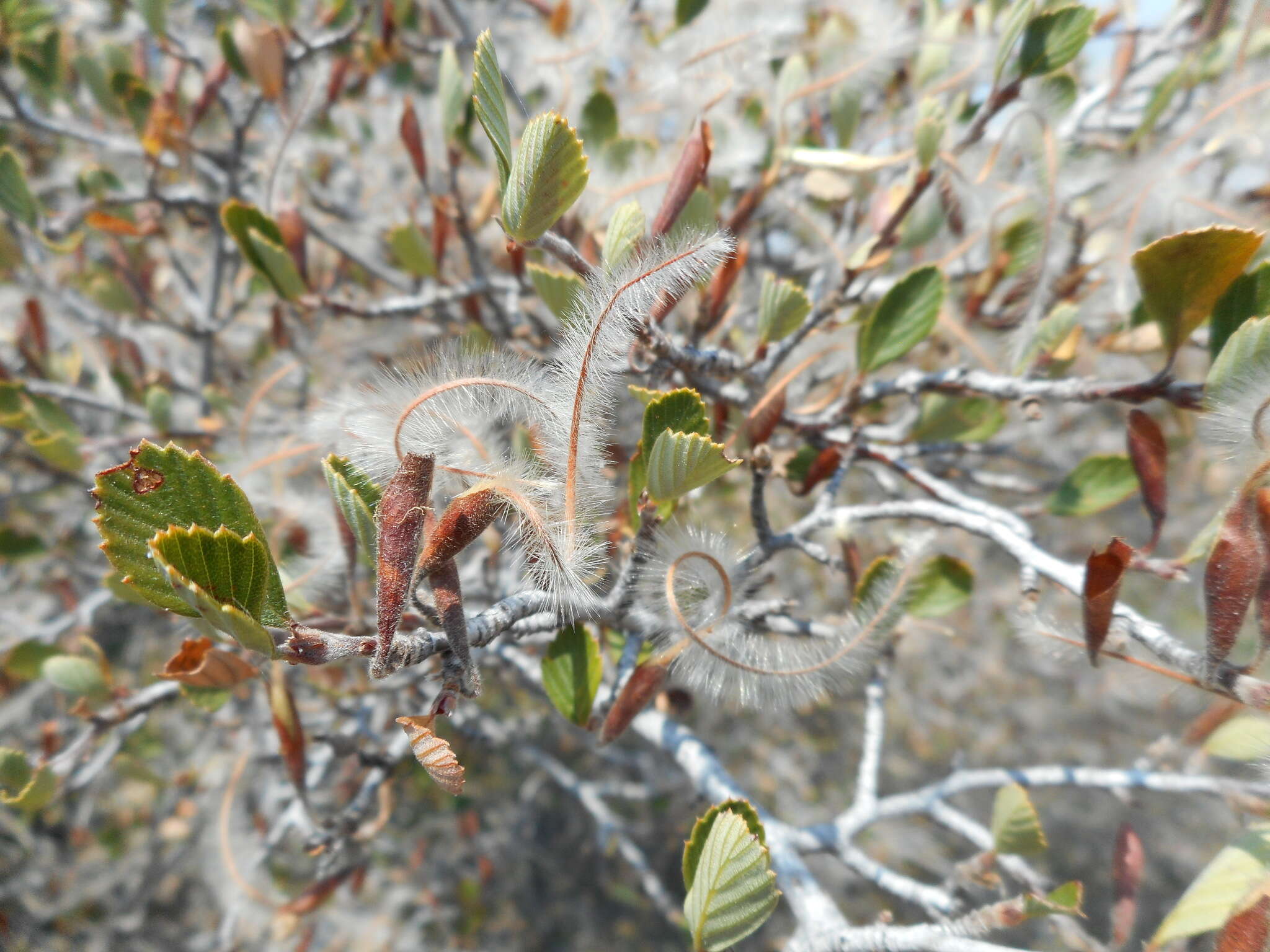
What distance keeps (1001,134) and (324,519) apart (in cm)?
149

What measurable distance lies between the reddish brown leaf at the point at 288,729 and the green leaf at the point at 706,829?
63 centimetres

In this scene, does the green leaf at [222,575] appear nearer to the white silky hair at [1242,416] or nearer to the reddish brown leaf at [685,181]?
the reddish brown leaf at [685,181]

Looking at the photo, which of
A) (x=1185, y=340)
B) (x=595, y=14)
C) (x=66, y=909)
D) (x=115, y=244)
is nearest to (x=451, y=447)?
(x=1185, y=340)

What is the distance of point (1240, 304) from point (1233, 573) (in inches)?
16.0

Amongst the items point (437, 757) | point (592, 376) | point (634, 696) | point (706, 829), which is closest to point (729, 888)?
point (706, 829)

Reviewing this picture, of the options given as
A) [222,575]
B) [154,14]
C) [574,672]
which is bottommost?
[574,672]

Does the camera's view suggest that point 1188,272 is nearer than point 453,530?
No

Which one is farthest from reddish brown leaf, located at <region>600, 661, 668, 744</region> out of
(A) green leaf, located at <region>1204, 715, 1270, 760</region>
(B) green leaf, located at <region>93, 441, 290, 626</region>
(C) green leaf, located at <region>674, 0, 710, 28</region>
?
(C) green leaf, located at <region>674, 0, 710, 28</region>

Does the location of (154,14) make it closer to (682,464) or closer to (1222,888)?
(682,464)

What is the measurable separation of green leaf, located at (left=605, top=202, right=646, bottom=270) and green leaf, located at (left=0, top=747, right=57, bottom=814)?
1.12 m

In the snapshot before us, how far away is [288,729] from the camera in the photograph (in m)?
0.99

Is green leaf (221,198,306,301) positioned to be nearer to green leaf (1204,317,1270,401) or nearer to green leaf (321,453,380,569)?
green leaf (321,453,380,569)

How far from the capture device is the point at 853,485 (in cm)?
357

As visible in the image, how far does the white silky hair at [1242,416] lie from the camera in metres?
0.71
